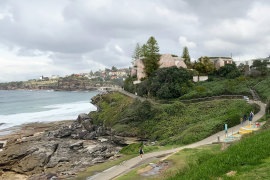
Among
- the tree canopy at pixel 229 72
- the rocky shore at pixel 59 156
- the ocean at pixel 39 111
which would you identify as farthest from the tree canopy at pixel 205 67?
the ocean at pixel 39 111

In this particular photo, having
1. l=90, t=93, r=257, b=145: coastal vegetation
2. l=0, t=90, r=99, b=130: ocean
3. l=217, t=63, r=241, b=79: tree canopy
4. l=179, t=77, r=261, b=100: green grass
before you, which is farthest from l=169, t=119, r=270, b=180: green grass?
l=0, t=90, r=99, b=130: ocean

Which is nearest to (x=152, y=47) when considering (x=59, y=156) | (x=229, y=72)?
(x=229, y=72)

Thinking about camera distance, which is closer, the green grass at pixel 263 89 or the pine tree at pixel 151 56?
the green grass at pixel 263 89

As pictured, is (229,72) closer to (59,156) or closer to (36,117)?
(59,156)

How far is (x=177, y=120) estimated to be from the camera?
27922 mm

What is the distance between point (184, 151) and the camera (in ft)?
50.8

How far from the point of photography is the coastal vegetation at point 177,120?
21191mm

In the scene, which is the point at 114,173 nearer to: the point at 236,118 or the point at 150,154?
the point at 150,154

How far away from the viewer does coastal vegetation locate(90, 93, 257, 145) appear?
2119 centimetres

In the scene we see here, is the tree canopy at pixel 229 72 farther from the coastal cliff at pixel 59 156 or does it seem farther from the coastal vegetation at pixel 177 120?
the coastal cliff at pixel 59 156

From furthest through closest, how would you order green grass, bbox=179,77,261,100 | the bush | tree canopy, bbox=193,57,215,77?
1. tree canopy, bbox=193,57,215,77
2. the bush
3. green grass, bbox=179,77,261,100

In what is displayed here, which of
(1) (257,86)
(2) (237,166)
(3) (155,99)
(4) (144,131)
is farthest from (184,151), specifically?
(1) (257,86)

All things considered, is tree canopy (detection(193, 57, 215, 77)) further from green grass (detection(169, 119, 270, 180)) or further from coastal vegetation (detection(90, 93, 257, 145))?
green grass (detection(169, 119, 270, 180))

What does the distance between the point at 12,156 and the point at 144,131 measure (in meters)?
15.9
